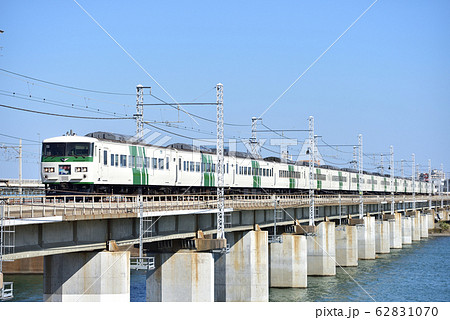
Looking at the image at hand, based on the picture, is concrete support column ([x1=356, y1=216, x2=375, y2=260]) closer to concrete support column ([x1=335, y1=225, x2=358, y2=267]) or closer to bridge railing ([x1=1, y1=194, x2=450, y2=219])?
concrete support column ([x1=335, y1=225, x2=358, y2=267])

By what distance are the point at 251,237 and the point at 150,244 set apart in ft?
37.9

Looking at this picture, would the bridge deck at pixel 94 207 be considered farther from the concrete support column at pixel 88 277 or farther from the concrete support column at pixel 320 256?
the concrete support column at pixel 320 256

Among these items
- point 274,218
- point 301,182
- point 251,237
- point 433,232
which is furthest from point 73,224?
point 433,232

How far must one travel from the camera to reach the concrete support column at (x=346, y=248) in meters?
76.7

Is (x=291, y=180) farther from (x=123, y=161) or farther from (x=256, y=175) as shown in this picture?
(x=123, y=161)

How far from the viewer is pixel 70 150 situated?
41.3 meters

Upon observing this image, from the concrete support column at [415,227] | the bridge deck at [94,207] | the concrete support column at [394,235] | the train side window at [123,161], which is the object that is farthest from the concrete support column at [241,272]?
the concrete support column at [415,227]

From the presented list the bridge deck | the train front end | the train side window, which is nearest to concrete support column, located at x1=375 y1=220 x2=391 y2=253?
the bridge deck

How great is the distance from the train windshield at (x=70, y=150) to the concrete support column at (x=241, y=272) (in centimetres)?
1370

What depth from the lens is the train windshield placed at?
41.2 metres

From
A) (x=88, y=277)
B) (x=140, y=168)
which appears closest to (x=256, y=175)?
(x=140, y=168)

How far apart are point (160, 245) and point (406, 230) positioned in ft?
260
